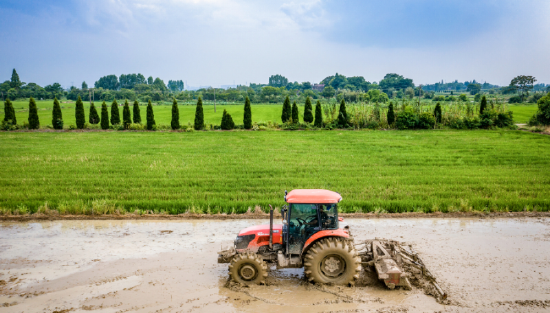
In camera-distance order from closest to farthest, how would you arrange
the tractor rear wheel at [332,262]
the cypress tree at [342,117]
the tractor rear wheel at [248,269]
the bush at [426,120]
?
the tractor rear wheel at [332,262], the tractor rear wheel at [248,269], the bush at [426,120], the cypress tree at [342,117]

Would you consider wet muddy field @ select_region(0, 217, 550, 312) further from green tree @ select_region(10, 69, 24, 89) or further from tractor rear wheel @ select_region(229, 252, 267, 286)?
green tree @ select_region(10, 69, 24, 89)

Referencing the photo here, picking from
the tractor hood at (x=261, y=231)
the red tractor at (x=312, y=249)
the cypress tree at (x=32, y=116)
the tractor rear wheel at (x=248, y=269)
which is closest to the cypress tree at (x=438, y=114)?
the red tractor at (x=312, y=249)

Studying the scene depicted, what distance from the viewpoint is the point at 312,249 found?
25.0ft

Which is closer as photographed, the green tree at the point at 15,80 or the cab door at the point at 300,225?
the cab door at the point at 300,225

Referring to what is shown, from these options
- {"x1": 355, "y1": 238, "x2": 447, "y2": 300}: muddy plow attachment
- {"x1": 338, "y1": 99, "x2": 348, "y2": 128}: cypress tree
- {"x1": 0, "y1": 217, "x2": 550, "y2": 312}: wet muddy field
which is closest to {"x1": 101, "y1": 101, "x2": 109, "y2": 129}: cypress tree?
{"x1": 338, "y1": 99, "x2": 348, "y2": 128}: cypress tree

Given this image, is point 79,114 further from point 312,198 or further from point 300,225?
point 312,198

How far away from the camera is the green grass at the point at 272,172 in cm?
1373

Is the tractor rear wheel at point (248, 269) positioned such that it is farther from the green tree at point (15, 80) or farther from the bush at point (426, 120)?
the green tree at point (15, 80)

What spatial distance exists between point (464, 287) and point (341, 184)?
27.6 ft

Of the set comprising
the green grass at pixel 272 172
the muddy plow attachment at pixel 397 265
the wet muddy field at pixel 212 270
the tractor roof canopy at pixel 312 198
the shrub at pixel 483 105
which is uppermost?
the shrub at pixel 483 105

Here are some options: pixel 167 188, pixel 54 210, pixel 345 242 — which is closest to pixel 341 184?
pixel 167 188

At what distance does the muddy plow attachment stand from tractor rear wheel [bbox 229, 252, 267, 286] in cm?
238

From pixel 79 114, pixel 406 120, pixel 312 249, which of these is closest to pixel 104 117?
pixel 79 114

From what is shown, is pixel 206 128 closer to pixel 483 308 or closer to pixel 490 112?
pixel 490 112
